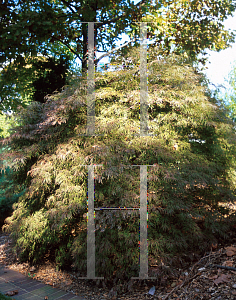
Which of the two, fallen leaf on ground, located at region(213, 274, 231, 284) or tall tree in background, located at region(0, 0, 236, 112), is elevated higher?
tall tree in background, located at region(0, 0, 236, 112)

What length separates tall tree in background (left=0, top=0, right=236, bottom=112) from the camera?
16.6ft

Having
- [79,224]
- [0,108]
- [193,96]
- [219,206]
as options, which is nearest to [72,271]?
[79,224]

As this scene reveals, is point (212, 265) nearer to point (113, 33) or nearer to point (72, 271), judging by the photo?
point (72, 271)

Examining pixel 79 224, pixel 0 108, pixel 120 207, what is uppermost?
pixel 0 108

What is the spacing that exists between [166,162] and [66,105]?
150 centimetres

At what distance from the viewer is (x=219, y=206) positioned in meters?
3.74

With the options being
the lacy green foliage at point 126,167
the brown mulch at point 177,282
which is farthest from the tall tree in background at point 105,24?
the brown mulch at point 177,282

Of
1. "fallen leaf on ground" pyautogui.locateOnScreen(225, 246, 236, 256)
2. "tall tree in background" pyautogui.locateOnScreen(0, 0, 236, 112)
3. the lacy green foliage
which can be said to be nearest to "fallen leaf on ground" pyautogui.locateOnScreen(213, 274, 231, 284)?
"fallen leaf on ground" pyautogui.locateOnScreen(225, 246, 236, 256)

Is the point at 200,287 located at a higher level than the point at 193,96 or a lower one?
lower

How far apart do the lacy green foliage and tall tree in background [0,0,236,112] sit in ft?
5.99

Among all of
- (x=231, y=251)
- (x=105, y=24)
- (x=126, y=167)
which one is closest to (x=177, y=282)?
(x=231, y=251)

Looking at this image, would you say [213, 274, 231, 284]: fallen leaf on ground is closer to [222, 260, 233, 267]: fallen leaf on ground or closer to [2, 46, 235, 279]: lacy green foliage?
[222, 260, 233, 267]: fallen leaf on ground

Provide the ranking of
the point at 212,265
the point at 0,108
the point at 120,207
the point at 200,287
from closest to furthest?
1. the point at 200,287
2. the point at 212,265
3. the point at 120,207
4. the point at 0,108

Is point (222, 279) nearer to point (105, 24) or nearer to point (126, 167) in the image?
point (126, 167)
